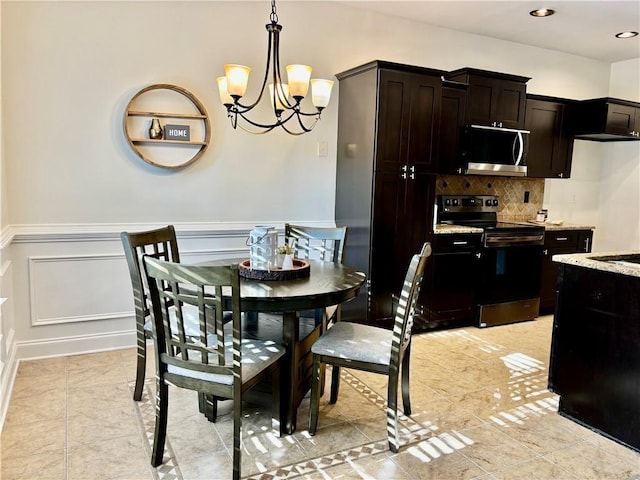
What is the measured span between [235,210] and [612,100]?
4041 millimetres

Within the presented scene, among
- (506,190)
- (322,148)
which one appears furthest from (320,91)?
(506,190)

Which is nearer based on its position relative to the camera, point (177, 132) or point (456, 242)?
point (177, 132)

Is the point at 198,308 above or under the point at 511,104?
under

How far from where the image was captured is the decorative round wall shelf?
325 cm

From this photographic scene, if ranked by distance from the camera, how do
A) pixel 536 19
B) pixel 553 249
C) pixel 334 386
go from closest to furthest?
pixel 334 386, pixel 536 19, pixel 553 249

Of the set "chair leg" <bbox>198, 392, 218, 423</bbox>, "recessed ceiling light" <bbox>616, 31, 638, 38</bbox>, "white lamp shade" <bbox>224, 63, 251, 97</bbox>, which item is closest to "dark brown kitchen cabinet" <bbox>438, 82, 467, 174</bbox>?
"recessed ceiling light" <bbox>616, 31, 638, 38</bbox>

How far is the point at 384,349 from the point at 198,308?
3.03 ft

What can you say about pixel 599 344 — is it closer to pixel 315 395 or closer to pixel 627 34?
pixel 315 395

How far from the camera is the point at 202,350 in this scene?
1.85 meters

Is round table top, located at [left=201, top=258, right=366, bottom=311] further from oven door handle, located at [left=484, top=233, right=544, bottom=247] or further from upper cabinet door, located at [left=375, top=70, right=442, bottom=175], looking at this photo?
oven door handle, located at [left=484, top=233, right=544, bottom=247]

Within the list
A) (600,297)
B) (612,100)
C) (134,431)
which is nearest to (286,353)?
(134,431)

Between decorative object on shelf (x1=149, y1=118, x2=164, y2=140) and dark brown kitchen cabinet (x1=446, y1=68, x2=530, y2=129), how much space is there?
97.4 inches

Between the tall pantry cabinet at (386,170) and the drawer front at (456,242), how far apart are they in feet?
0.42

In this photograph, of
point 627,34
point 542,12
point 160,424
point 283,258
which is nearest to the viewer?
point 160,424
